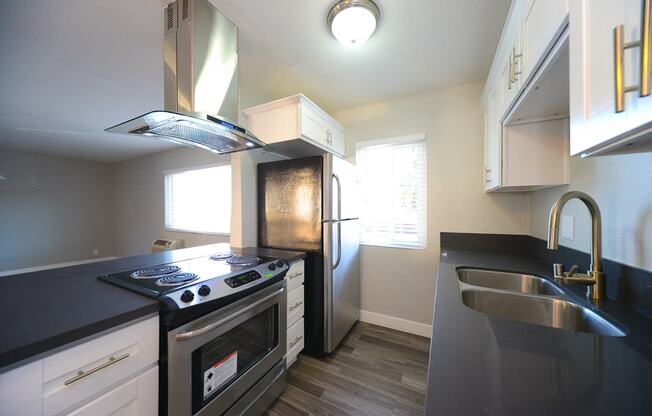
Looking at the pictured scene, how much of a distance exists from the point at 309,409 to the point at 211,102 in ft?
6.83

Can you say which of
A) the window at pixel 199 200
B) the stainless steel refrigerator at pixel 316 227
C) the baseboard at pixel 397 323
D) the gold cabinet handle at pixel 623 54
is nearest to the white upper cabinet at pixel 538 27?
the gold cabinet handle at pixel 623 54

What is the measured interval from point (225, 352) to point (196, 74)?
1.58 meters

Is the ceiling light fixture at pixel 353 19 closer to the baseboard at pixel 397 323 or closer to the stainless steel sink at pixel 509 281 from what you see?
the stainless steel sink at pixel 509 281

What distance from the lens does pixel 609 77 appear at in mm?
460

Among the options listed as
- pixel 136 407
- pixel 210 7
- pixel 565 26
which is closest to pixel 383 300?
pixel 136 407

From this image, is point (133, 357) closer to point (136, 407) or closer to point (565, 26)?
point (136, 407)

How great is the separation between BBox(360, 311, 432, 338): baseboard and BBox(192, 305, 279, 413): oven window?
139 centimetres

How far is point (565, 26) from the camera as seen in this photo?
0.65m

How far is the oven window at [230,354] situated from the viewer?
1.02 meters

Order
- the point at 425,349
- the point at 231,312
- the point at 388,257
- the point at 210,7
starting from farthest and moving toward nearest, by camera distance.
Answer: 1. the point at 388,257
2. the point at 425,349
3. the point at 210,7
4. the point at 231,312

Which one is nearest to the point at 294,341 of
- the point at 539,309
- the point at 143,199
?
the point at 539,309

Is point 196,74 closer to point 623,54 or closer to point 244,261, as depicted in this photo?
point 244,261

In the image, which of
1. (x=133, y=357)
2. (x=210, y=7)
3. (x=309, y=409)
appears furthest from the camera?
(x=309, y=409)

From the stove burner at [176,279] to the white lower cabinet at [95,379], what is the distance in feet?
0.71
